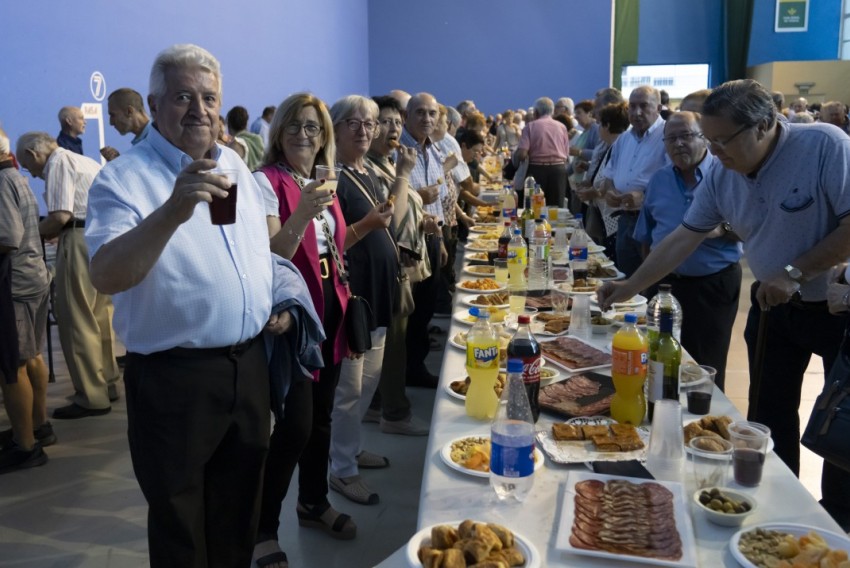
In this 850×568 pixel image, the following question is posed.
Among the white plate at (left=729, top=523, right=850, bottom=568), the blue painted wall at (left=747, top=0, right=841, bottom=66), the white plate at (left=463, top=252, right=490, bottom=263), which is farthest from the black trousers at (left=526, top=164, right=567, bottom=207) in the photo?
the blue painted wall at (left=747, top=0, right=841, bottom=66)

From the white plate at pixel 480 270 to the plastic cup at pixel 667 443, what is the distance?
7.33 ft

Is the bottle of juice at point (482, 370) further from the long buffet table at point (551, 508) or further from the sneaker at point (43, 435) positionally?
the sneaker at point (43, 435)

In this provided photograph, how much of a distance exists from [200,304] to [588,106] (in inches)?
305

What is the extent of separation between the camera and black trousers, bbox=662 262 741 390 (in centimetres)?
315

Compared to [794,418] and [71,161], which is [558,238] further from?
[71,161]

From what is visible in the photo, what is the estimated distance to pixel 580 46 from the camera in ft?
57.1

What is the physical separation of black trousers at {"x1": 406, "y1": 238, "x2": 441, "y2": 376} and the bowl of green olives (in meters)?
2.86

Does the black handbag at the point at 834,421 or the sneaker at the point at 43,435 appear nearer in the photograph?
the black handbag at the point at 834,421

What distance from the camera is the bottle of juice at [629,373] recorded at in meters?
1.82

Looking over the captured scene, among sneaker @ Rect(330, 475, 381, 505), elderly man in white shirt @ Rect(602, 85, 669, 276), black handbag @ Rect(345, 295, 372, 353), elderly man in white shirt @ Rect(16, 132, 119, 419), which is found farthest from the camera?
elderly man in white shirt @ Rect(602, 85, 669, 276)

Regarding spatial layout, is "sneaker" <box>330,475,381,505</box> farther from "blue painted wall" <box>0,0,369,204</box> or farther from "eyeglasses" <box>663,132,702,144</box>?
"blue painted wall" <box>0,0,369,204</box>

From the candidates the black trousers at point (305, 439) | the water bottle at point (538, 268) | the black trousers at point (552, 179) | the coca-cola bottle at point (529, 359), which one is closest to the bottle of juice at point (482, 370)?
the coca-cola bottle at point (529, 359)

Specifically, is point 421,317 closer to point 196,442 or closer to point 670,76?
point 196,442

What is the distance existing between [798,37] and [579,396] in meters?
19.1
